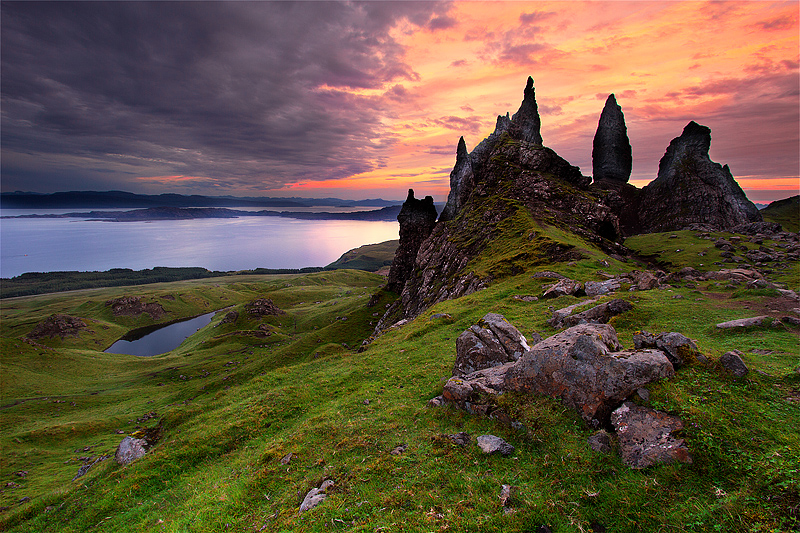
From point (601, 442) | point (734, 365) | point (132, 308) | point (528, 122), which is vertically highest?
point (528, 122)

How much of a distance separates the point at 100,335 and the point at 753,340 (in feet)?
736

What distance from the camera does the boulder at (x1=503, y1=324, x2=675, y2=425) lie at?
1055 cm

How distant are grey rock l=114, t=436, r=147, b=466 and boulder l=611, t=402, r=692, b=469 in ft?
88.6

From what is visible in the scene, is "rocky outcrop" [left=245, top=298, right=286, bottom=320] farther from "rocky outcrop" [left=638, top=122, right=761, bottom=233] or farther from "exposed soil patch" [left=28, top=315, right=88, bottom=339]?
"rocky outcrop" [left=638, top=122, right=761, bottom=233]

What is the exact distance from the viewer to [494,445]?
10.9m

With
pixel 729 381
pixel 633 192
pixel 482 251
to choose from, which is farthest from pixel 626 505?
pixel 633 192

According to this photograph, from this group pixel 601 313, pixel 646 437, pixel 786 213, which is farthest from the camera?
pixel 786 213

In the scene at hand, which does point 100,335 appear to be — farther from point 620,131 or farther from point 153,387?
point 620,131

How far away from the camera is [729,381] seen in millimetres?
10195

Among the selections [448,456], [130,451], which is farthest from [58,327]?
[448,456]

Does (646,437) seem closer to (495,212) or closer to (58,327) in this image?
(495,212)

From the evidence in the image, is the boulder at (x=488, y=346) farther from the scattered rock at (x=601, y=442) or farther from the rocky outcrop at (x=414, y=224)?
the rocky outcrop at (x=414, y=224)

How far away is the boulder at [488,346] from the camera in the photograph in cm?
1695

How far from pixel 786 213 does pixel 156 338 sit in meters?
303
